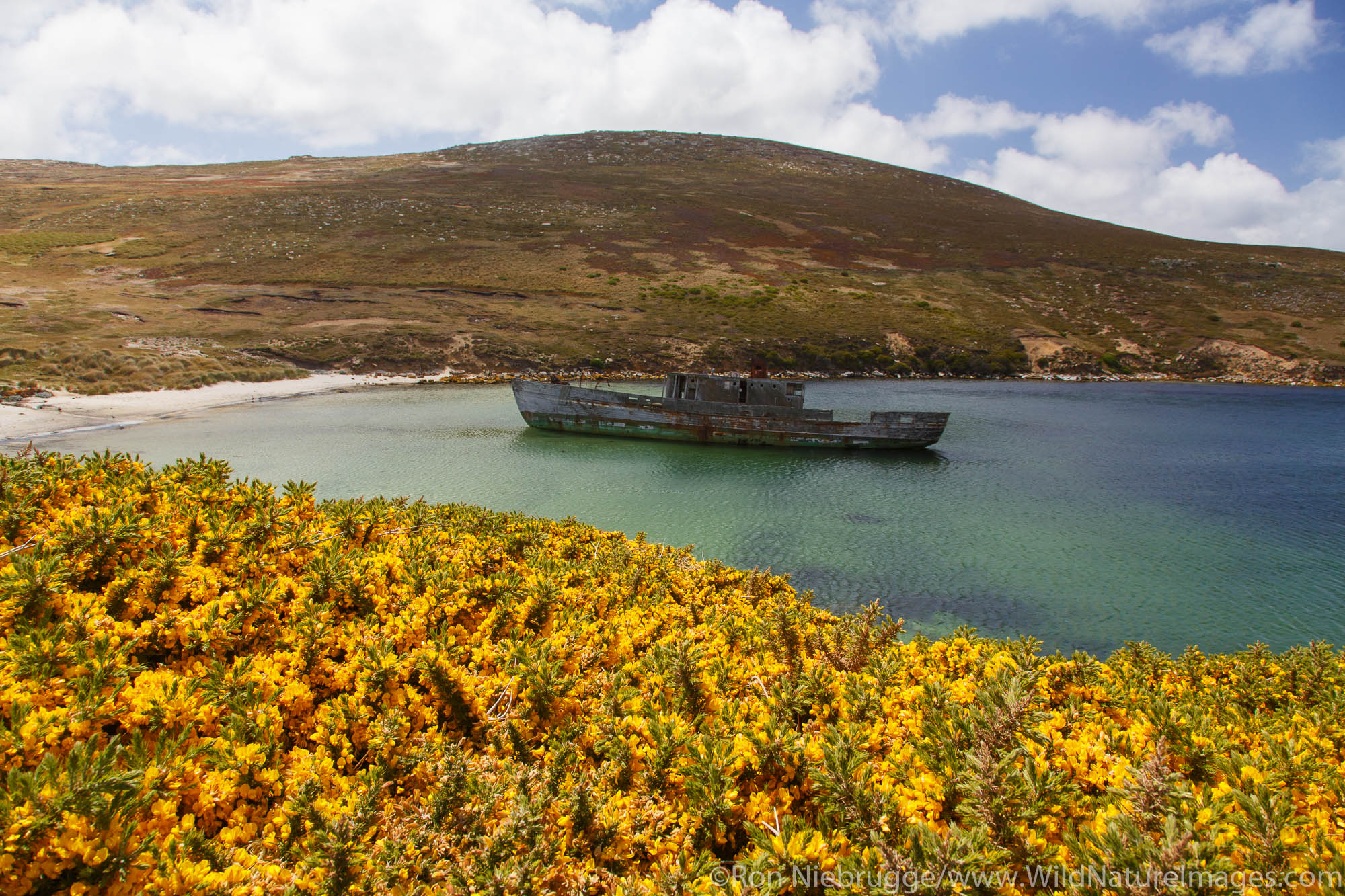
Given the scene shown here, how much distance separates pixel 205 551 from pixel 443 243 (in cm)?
8171

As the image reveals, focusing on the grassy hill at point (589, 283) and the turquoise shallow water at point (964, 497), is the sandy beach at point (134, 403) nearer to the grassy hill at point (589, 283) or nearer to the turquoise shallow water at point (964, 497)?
the turquoise shallow water at point (964, 497)

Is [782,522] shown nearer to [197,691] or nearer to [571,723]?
[571,723]

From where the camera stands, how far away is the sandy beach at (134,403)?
27.5m

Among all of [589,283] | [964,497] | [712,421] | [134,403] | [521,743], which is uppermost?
[589,283]

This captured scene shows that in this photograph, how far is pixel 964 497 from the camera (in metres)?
22.3

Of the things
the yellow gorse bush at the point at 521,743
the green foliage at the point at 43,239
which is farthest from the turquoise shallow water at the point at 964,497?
the green foliage at the point at 43,239

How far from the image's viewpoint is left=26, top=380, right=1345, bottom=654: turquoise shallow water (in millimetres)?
13805

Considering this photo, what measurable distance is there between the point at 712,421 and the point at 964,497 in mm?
13434

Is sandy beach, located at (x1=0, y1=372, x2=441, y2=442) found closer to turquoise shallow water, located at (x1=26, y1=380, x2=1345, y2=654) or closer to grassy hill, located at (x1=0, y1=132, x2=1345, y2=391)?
turquoise shallow water, located at (x1=26, y1=380, x2=1345, y2=654)

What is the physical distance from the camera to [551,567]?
7.38 metres

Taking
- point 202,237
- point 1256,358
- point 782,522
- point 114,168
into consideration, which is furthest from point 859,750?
point 114,168

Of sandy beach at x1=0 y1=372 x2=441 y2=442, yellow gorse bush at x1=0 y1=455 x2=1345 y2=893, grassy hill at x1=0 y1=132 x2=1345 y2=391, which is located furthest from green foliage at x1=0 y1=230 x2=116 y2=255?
yellow gorse bush at x1=0 y1=455 x2=1345 y2=893

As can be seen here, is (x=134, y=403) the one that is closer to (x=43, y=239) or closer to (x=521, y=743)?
(x=521, y=743)

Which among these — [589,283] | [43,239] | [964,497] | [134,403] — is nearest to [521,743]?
[964,497]
